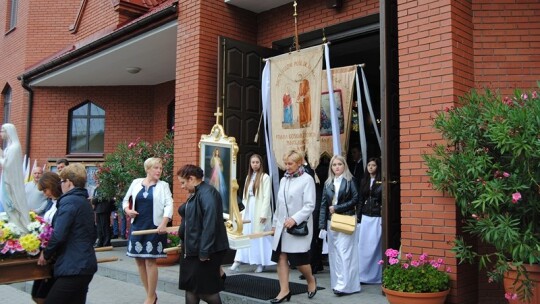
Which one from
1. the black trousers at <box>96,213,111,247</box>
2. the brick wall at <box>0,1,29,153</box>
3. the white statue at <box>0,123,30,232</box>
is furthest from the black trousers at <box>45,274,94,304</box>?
the brick wall at <box>0,1,29,153</box>

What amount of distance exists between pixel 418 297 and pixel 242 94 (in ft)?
15.4

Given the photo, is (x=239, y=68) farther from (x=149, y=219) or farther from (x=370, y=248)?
(x=370, y=248)

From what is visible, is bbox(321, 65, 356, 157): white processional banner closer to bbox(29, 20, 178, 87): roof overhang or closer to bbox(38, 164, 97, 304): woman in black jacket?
bbox(29, 20, 178, 87): roof overhang

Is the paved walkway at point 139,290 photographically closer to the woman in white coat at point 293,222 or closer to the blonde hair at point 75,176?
the woman in white coat at point 293,222

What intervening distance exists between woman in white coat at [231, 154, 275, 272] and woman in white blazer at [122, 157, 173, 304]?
4.93ft

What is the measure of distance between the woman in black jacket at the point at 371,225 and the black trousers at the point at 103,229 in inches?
242

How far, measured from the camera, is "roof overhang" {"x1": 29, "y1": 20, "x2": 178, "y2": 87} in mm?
9617

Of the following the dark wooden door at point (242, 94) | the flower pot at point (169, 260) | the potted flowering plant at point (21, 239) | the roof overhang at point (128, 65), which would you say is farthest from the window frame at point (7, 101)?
the potted flowering plant at point (21, 239)

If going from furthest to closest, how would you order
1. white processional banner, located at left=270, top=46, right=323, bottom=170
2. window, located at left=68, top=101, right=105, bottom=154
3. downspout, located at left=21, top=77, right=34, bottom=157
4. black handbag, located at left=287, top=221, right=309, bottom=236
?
window, located at left=68, top=101, right=105, bottom=154 → downspout, located at left=21, top=77, right=34, bottom=157 → white processional banner, located at left=270, top=46, right=323, bottom=170 → black handbag, located at left=287, top=221, right=309, bottom=236

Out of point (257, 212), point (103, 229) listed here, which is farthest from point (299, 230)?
point (103, 229)

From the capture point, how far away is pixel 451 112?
461 centimetres

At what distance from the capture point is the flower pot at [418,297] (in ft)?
15.3

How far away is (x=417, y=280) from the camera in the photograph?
186 inches

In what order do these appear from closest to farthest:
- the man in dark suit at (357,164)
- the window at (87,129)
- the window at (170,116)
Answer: the man in dark suit at (357,164) < the window at (170,116) < the window at (87,129)
